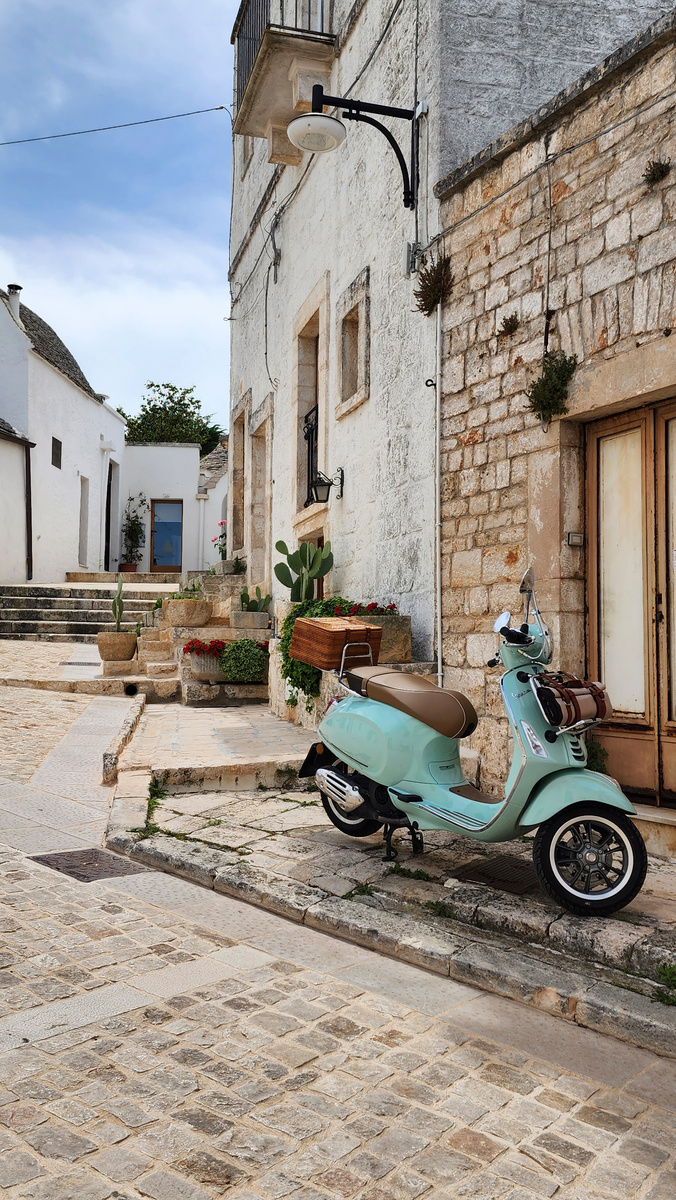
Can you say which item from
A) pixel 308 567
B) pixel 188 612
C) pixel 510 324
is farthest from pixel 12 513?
pixel 510 324

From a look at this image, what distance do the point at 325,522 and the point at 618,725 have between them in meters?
5.37

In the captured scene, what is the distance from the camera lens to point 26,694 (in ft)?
33.2

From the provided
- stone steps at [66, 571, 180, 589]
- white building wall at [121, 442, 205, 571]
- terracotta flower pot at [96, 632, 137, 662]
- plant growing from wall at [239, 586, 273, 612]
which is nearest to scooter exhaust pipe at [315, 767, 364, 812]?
terracotta flower pot at [96, 632, 137, 662]

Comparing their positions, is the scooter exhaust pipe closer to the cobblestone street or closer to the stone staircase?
the cobblestone street

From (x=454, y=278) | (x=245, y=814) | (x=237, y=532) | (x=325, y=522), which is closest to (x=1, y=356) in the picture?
(x=237, y=532)

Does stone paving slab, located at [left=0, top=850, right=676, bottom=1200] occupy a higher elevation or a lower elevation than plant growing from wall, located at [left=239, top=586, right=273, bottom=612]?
lower

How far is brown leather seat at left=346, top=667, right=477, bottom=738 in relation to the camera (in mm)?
4121

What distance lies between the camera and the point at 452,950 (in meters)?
3.24

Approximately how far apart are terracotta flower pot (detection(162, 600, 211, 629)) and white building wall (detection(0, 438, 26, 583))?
27.7 ft

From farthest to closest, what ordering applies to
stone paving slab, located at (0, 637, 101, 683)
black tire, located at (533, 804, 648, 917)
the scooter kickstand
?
1. stone paving slab, located at (0, 637, 101, 683)
2. the scooter kickstand
3. black tire, located at (533, 804, 648, 917)

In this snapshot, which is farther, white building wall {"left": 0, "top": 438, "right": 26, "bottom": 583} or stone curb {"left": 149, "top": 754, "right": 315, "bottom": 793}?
white building wall {"left": 0, "top": 438, "right": 26, "bottom": 583}

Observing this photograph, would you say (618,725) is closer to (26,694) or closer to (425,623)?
(425,623)

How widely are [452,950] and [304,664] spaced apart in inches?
187

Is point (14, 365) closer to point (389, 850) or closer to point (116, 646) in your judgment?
point (116, 646)
